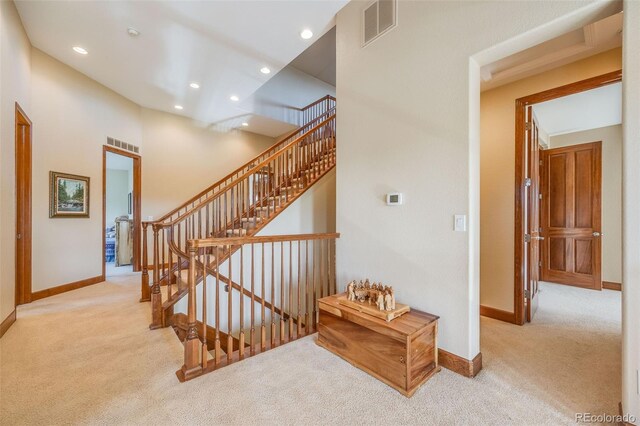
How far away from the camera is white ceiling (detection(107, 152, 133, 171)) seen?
762 centimetres

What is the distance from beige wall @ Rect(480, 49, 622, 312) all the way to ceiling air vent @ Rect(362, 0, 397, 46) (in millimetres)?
1630

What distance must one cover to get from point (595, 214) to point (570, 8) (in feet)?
14.6

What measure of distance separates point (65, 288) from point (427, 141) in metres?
5.45

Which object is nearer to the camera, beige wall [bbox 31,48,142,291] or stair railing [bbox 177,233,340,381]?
stair railing [bbox 177,233,340,381]

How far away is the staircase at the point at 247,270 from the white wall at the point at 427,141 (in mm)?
746

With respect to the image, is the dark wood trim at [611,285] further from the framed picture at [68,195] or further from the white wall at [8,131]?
the framed picture at [68,195]

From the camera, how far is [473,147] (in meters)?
2.04

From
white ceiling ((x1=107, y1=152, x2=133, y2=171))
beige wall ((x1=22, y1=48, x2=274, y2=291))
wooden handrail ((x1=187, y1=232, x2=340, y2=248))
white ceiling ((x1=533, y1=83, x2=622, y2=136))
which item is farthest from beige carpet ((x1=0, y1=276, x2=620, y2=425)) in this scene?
white ceiling ((x1=107, y1=152, x2=133, y2=171))

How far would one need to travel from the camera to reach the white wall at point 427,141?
6.41ft
